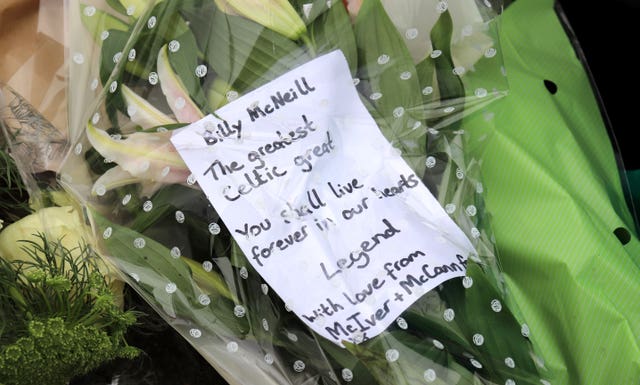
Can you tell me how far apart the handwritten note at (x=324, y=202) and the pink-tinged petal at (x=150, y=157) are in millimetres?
14

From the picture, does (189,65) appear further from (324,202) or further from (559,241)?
(559,241)

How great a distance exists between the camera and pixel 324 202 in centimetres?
62

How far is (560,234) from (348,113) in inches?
9.4

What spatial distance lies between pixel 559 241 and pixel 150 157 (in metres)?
0.37

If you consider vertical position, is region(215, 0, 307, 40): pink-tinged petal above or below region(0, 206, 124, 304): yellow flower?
above

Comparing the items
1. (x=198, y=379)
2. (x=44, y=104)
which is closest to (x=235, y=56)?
(x=44, y=104)

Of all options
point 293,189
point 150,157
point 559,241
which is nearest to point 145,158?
point 150,157

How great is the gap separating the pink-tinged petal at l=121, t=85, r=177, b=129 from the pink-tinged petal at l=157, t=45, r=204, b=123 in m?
0.01

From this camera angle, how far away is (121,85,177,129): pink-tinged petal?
0.63 m

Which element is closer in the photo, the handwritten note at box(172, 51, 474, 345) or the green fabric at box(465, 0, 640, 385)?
the handwritten note at box(172, 51, 474, 345)

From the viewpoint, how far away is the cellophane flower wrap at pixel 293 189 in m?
0.61

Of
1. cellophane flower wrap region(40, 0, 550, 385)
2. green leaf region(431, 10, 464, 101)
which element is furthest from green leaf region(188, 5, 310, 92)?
green leaf region(431, 10, 464, 101)

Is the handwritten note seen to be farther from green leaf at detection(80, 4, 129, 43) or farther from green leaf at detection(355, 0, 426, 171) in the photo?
green leaf at detection(80, 4, 129, 43)

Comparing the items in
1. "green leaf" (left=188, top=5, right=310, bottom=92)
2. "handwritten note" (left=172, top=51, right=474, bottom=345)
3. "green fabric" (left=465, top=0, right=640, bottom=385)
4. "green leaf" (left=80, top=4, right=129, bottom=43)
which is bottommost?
"green fabric" (left=465, top=0, right=640, bottom=385)
